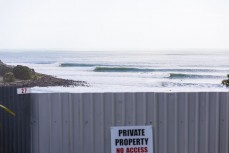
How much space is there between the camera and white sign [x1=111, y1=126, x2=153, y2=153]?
23.0 ft

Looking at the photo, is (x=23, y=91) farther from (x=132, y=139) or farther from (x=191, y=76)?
(x=191, y=76)

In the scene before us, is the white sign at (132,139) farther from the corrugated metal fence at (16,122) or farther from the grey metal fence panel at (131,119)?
the corrugated metal fence at (16,122)

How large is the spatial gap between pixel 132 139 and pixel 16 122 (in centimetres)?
182

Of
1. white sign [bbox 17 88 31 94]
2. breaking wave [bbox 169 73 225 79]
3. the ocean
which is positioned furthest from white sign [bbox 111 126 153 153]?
breaking wave [bbox 169 73 225 79]

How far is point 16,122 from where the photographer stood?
284 inches

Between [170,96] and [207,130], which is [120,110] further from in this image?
[207,130]

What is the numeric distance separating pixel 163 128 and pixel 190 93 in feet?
2.20

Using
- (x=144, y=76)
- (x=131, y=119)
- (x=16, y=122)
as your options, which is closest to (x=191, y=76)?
(x=144, y=76)

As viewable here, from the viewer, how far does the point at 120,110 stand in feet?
23.1

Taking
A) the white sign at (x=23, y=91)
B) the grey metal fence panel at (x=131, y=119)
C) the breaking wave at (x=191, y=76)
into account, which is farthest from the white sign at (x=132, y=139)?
the breaking wave at (x=191, y=76)

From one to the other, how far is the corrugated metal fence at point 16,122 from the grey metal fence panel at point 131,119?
124mm

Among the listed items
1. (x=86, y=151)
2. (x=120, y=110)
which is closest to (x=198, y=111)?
(x=120, y=110)

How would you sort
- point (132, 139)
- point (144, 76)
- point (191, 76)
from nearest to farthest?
1. point (132, 139)
2. point (191, 76)
3. point (144, 76)

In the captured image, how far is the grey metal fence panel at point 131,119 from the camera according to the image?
700 cm
